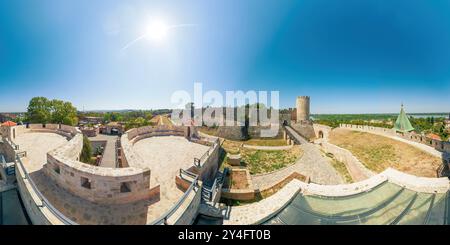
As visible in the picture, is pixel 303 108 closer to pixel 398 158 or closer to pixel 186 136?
pixel 398 158

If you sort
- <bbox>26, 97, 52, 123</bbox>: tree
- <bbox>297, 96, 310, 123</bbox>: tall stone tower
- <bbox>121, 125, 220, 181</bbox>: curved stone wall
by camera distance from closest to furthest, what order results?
1. <bbox>121, 125, 220, 181</bbox>: curved stone wall
2. <bbox>26, 97, 52, 123</bbox>: tree
3. <bbox>297, 96, 310, 123</bbox>: tall stone tower

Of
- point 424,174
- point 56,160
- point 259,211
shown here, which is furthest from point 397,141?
point 56,160

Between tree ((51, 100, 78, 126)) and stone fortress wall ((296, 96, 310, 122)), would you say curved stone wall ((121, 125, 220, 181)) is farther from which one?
stone fortress wall ((296, 96, 310, 122))

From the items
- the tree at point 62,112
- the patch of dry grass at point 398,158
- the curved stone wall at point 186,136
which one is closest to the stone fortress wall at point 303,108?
the patch of dry grass at point 398,158

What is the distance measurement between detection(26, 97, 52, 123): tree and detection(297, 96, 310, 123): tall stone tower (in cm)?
2644

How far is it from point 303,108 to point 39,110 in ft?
91.3

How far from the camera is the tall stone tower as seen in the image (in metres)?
21.5

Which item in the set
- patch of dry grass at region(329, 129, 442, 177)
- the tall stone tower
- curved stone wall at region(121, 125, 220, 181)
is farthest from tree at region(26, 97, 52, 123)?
the tall stone tower

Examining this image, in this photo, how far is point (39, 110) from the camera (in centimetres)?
1377

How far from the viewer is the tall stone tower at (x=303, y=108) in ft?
70.5

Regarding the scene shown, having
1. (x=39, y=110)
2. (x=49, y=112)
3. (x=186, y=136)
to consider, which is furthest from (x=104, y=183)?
(x=39, y=110)

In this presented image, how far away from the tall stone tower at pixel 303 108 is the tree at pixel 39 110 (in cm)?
2644

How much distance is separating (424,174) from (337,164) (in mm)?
2027
